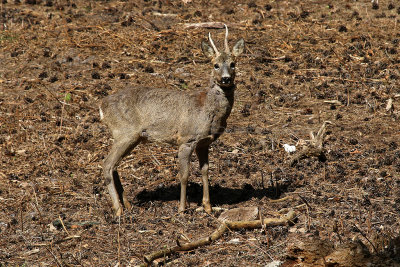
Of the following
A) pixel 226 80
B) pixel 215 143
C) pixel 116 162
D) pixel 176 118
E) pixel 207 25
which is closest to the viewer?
pixel 226 80

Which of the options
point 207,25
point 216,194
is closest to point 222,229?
point 216,194

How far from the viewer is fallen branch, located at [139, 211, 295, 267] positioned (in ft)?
23.9

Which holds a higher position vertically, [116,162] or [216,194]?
[116,162]

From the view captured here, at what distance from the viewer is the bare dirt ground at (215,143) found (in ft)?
26.2

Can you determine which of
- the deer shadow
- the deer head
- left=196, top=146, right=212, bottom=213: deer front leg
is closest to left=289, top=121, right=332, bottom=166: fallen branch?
the deer shadow

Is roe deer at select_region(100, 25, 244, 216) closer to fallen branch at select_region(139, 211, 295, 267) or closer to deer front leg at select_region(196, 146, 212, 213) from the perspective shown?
deer front leg at select_region(196, 146, 212, 213)

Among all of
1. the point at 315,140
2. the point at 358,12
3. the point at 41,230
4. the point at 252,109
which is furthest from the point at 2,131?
the point at 358,12

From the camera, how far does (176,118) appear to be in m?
9.09

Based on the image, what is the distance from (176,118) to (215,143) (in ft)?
8.12

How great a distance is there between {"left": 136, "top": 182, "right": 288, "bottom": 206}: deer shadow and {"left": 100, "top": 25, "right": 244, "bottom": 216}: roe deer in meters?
0.47

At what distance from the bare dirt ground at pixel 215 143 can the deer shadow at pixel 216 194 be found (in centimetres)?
3

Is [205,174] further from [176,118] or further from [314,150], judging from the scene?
[314,150]

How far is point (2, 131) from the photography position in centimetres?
1191

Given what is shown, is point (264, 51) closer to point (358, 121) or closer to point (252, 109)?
point (252, 109)
